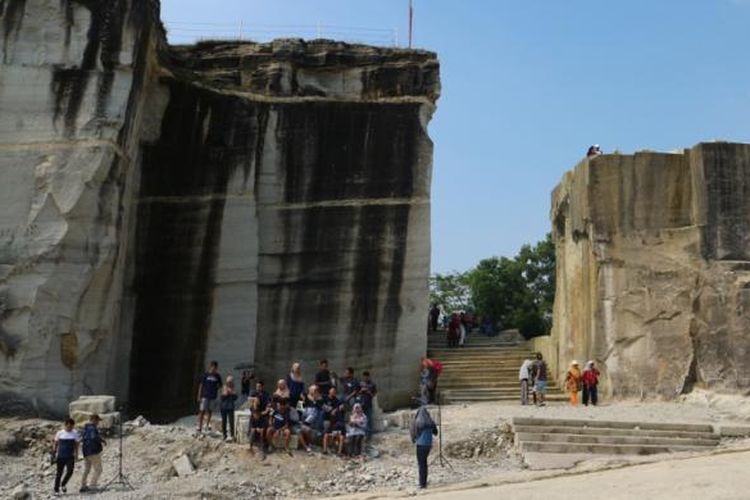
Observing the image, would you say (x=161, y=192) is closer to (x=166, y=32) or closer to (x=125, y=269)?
(x=125, y=269)

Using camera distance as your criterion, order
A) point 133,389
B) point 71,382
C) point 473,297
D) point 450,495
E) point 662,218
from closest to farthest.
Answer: point 450,495
point 71,382
point 662,218
point 133,389
point 473,297

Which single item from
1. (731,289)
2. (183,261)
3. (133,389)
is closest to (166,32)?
(183,261)

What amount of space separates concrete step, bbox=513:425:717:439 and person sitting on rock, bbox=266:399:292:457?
3.57 meters

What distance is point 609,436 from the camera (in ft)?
43.8

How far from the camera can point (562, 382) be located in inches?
762

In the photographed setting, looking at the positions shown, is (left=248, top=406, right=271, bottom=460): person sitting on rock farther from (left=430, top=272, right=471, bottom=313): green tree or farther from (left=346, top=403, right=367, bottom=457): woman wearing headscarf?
(left=430, top=272, right=471, bottom=313): green tree

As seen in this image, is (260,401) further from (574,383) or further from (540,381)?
(574,383)

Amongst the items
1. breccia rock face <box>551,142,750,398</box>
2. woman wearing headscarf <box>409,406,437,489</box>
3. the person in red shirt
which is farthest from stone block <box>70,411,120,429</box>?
breccia rock face <box>551,142,750,398</box>

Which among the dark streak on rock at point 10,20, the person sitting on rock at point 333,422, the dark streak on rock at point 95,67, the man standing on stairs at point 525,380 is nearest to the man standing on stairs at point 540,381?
the man standing on stairs at point 525,380

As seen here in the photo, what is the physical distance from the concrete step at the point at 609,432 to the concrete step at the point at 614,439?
99mm

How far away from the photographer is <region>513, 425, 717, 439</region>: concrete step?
1343cm

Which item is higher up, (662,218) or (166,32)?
(166,32)

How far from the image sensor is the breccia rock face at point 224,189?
17.2 meters

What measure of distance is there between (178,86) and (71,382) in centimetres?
780
